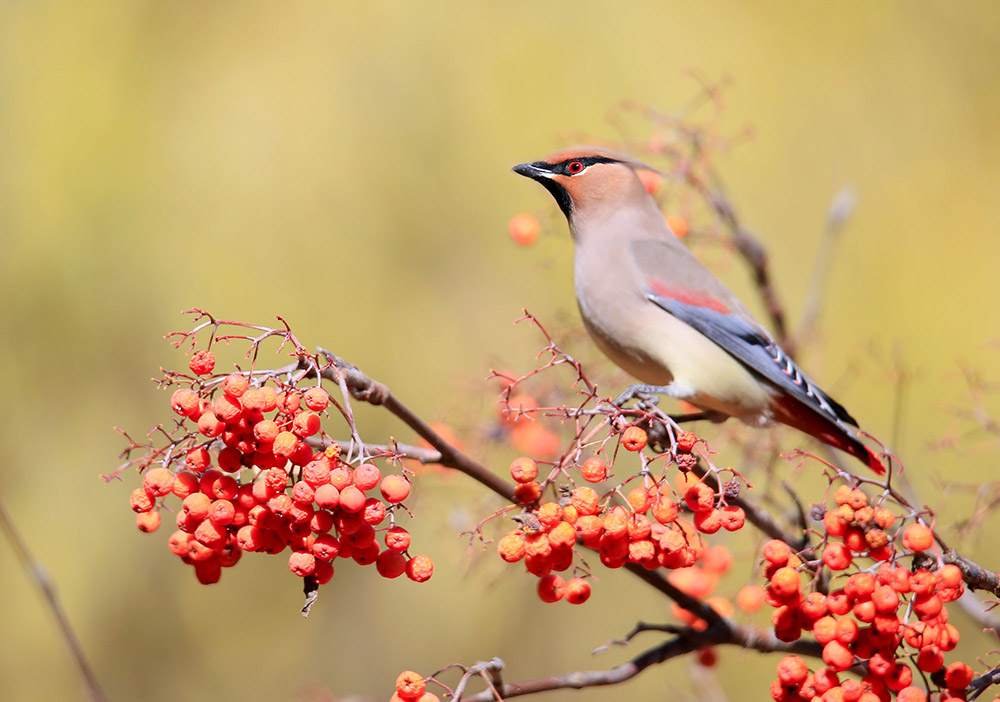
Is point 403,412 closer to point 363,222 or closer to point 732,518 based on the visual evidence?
point 732,518

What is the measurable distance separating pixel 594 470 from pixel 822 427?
44.3 inches

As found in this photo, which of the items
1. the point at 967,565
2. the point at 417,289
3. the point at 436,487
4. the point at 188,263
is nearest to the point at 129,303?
the point at 188,263

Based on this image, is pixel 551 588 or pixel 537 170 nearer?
pixel 551 588

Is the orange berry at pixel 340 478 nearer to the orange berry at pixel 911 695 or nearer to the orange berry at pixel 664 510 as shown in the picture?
the orange berry at pixel 664 510

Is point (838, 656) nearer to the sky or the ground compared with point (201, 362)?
nearer to the ground

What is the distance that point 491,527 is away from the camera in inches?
98.7

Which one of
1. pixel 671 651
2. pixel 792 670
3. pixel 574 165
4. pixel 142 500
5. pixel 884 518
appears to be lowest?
pixel 671 651

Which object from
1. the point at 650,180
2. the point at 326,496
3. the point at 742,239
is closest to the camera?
the point at 326,496

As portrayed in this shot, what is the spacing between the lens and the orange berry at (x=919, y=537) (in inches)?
52.7

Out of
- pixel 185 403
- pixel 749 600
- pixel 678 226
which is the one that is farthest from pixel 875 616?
pixel 678 226

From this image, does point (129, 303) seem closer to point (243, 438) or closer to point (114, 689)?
point (114, 689)

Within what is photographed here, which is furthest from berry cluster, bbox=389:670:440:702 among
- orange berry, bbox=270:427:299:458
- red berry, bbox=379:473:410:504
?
orange berry, bbox=270:427:299:458

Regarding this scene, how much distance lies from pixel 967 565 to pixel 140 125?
5.01m

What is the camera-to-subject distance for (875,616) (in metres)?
1.38
